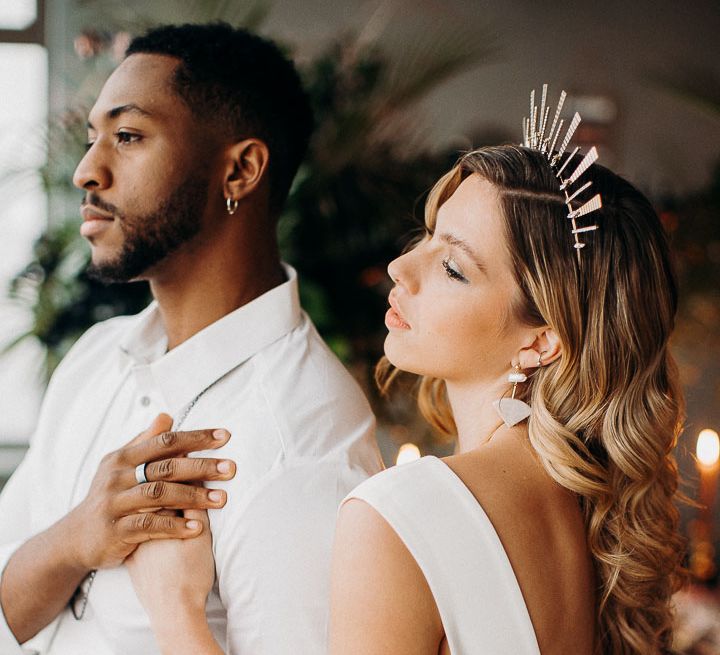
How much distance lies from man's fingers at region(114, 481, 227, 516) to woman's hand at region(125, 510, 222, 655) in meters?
0.03

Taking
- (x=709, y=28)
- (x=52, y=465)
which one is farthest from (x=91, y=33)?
(x=709, y=28)

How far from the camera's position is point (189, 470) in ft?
4.38

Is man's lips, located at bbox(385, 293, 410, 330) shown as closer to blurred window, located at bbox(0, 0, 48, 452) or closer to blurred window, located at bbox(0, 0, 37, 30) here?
blurred window, located at bbox(0, 0, 48, 452)

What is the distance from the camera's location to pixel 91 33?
2.72 metres

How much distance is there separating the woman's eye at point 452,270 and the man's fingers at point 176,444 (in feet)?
1.44

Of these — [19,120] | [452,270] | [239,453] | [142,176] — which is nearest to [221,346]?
[239,453]

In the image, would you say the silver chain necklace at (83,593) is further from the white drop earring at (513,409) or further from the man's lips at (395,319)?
the white drop earring at (513,409)

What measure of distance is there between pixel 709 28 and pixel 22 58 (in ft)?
Result: 10.5

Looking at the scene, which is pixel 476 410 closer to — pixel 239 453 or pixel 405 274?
pixel 405 274

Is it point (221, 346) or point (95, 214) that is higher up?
point (95, 214)

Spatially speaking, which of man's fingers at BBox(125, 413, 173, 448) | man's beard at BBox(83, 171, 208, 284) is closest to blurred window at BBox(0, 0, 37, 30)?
man's beard at BBox(83, 171, 208, 284)

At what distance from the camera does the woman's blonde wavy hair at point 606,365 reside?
1240mm

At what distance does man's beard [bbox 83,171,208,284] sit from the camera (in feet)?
5.23

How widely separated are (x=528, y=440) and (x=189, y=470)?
53 cm
